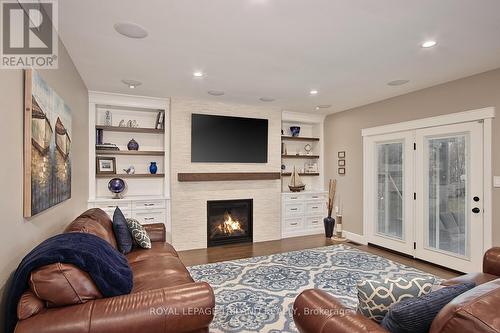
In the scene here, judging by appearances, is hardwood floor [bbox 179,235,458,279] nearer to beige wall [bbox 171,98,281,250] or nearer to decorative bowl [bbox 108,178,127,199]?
beige wall [bbox 171,98,281,250]

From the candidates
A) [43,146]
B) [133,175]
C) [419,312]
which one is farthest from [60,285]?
[133,175]

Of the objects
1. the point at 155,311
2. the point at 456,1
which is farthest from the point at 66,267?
the point at 456,1

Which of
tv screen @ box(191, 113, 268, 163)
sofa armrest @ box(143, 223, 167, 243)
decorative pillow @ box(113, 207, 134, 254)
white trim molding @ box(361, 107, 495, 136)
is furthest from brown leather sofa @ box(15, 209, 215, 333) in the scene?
white trim molding @ box(361, 107, 495, 136)

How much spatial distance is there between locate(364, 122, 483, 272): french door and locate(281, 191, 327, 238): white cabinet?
3.55ft

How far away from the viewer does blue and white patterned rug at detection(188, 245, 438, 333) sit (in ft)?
8.04

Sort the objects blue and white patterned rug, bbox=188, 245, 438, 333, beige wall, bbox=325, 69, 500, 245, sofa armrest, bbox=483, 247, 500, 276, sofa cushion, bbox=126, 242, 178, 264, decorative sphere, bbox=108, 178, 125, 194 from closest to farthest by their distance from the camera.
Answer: sofa armrest, bbox=483, 247, 500, 276 → blue and white patterned rug, bbox=188, 245, 438, 333 → sofa cushion, bbox=126, 242, 178, 264 → beige wall, bbox=325, 69, 500, 245 → decorative sphere, bbox=108, 178, 125, 194

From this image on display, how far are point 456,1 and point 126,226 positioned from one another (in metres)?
3.54

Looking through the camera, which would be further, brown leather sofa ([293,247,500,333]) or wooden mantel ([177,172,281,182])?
wooden mantel ([177,172,281,182])

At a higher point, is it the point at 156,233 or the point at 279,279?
the point at 156,233

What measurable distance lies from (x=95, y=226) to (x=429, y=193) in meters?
4.37

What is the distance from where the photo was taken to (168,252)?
9.64ft

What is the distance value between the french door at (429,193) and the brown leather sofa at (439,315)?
2.86 metres

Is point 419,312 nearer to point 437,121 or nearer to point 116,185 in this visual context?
point 437,121

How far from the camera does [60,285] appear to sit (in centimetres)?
136
